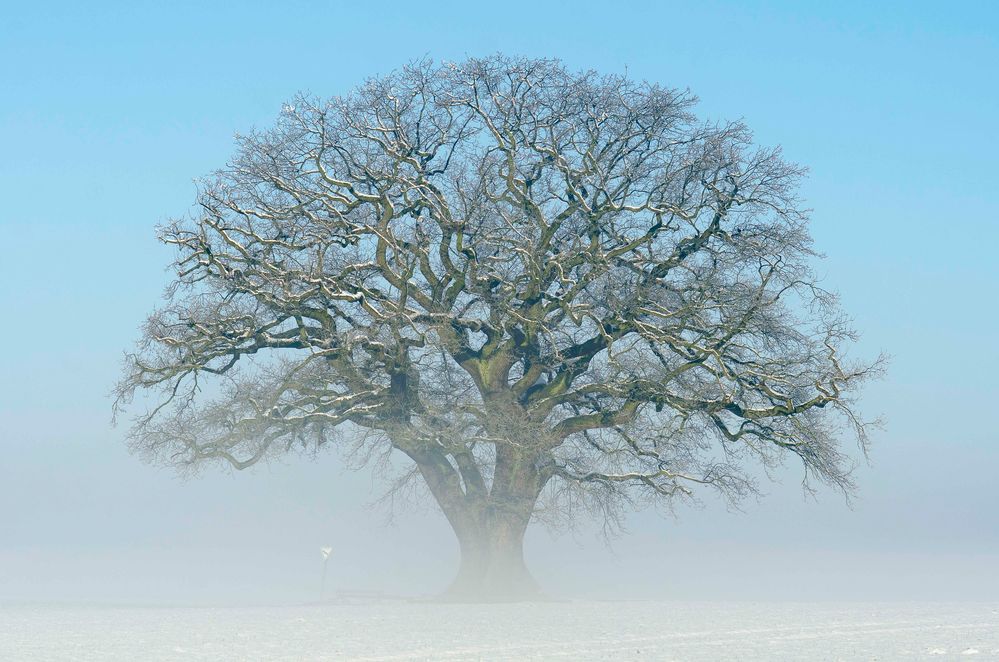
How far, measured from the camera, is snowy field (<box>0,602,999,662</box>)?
15297mm

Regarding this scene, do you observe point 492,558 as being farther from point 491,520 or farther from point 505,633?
point 505,633

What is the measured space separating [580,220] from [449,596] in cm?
Result: 865

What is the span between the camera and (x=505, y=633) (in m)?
18.0

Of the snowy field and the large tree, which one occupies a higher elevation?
the large tree

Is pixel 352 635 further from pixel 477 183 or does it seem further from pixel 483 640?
pixel 477 183

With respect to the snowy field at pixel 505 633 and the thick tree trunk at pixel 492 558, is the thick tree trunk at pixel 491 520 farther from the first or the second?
the snowy field at pixel 505 633

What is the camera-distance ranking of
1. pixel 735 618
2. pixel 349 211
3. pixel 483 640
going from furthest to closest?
pixel 349 211
pixel 735 618
pixel 483 640

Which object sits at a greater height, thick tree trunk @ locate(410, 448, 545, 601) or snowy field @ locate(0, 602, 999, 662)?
→ thick tree trunk @ locate(410, 448, 545, 601)

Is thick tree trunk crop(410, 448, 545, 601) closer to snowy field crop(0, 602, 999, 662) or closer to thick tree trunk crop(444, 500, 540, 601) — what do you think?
thick tree trunk crop(444, 500, 540, 601)

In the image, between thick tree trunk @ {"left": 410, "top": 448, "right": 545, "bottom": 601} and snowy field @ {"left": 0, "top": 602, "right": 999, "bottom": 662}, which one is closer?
snowy field @ {"left": 0, "top": 602, "right": 999, "bottom": 662}

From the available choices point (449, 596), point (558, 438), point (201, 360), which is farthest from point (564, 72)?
point (449, 596)

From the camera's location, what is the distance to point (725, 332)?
25062mm

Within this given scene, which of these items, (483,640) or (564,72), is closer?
(483,640)

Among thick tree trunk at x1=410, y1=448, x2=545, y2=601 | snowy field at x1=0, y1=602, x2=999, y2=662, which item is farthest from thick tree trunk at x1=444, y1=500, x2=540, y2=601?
snowy field at x1=0, y1=602, x2=999, y2=662
